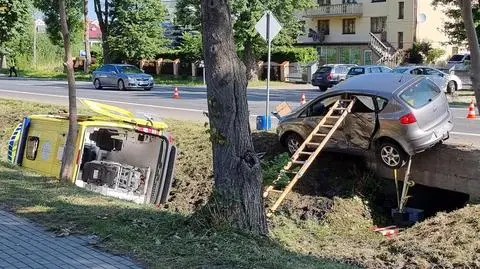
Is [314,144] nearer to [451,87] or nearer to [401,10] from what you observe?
[451,87]

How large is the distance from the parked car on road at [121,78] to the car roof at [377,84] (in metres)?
24.9

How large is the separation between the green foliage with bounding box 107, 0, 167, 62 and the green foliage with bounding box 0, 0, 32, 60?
111 ft

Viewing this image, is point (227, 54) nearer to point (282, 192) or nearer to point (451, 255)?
point (451, 255)

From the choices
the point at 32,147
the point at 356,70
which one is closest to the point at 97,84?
the point at 356,70

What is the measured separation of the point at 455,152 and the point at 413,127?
1.36m

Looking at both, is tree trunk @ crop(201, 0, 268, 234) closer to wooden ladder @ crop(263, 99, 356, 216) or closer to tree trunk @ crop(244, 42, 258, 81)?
wooden ladder @ crop(263, 99, 356, 216)

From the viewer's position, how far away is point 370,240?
1208cm

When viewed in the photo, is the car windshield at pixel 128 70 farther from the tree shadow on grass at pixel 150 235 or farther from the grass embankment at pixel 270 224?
the tree shadow on grass at pixel 150 235

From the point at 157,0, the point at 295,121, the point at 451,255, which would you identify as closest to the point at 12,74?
the point at 157,0

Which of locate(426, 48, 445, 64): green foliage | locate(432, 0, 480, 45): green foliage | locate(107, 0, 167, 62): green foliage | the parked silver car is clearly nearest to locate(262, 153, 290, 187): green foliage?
the parked silver car

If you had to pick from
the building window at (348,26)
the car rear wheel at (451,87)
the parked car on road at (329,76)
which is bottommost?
the car rear wheel at (451,87)

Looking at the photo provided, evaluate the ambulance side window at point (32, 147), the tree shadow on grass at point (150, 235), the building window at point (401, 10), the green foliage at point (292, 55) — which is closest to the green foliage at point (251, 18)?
the green foliage at point (292, 55)

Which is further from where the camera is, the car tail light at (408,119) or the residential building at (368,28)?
the residential building at (368,28)

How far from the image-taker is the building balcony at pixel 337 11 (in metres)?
62.6
